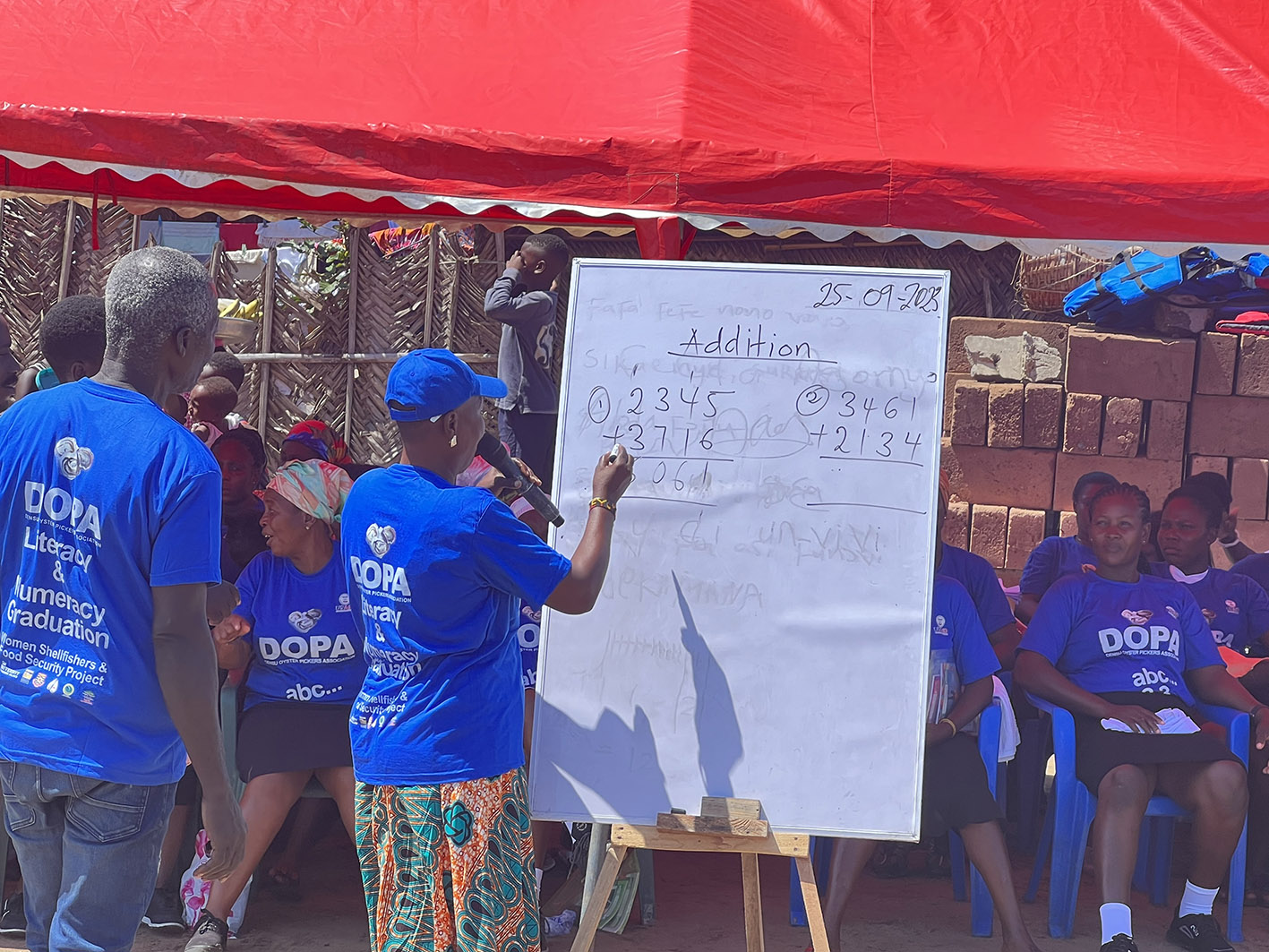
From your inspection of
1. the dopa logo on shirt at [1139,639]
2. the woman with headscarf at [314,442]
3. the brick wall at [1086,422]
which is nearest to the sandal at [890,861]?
the dopa logo on shirt at [1139,639]

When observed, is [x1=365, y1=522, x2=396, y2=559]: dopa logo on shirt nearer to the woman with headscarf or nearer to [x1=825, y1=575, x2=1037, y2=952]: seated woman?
[x1=825, y1=575, x2=1037, y2=952]: seated woman

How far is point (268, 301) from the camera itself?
9.37 metres

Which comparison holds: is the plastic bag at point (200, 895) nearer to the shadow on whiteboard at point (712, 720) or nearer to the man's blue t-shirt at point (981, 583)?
the shadow on whiteboard at point (712, 720)

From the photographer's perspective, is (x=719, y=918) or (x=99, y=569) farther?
(x=719, y=918)

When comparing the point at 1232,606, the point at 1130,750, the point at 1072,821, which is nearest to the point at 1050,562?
the point at 1232,606

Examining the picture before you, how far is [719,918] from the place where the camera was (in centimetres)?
450

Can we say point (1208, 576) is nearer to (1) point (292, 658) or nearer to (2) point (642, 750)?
(2) point (642, 750)

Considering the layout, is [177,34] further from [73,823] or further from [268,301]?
[268,301]

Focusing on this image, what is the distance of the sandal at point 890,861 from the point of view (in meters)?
4.98

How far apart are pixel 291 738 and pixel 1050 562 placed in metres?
2.95

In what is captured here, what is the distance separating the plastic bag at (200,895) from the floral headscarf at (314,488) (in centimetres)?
107

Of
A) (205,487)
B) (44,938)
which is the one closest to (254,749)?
(44,938)

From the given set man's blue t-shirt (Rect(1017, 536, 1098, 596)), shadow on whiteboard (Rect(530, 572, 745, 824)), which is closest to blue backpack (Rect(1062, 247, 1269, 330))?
man's blue t-shirt (Rect(1017, 536, 1098, 596))

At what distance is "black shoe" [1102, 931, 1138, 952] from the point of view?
13.2ft
